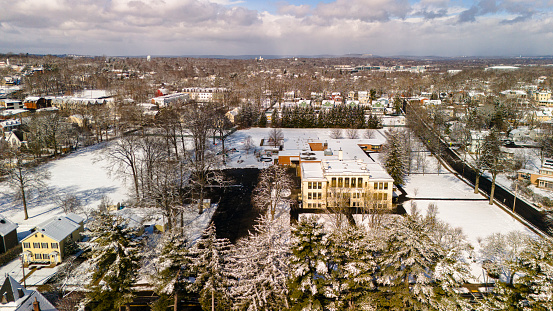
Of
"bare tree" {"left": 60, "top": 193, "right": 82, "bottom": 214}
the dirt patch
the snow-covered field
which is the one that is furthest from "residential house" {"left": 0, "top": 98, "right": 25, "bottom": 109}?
the dirt patch

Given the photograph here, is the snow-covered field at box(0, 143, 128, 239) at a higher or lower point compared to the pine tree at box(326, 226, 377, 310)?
lower

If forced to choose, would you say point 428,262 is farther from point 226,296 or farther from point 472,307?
point 226,296

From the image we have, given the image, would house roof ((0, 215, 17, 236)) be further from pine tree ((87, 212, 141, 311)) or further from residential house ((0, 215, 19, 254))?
pine tree ((87, 212, 141, 311))

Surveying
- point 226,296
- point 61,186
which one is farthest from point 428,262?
point 61,186

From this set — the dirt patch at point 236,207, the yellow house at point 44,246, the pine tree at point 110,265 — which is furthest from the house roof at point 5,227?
the dirt patch at point 236,207

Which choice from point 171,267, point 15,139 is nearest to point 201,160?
point 171,267

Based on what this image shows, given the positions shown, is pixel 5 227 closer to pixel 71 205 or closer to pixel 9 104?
pixel 71 205
